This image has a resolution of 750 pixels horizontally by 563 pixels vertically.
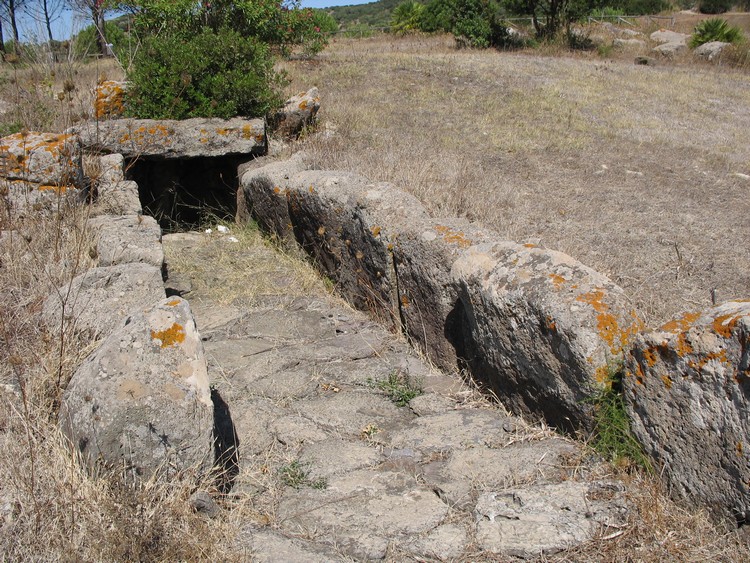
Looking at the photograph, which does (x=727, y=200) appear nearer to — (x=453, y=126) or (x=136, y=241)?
(x=453, y=126)

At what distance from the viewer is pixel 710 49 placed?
1930cm

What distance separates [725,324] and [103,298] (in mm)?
3319

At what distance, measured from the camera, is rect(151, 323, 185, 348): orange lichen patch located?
3004 mm

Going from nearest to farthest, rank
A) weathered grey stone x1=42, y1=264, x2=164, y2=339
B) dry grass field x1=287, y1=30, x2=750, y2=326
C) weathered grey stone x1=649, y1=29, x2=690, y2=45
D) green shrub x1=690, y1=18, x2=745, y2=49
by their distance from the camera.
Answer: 1. weathered grey stone x1=42, y1=264, x2=164, y2=339
2. dry grass field x1=287, y1=30, x2=750, y2=326
3. green shrub x1=690, y1=18, x2=745, y2=49
4. weathered grey stone x1=649, y1=29, x2=690, y2=45

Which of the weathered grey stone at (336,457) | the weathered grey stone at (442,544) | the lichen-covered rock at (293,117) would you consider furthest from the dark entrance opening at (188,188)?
the weathered grey stone at (442,544)

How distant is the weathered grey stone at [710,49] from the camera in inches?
739

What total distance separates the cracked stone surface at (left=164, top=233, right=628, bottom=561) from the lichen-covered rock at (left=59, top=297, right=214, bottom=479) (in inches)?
15.0

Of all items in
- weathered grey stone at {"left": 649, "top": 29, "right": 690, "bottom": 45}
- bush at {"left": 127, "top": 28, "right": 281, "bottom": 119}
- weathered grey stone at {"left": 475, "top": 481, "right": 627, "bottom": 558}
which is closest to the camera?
weathered grey stone at {"left": 475, "top": 481, "right": 627, "bottom": 558}

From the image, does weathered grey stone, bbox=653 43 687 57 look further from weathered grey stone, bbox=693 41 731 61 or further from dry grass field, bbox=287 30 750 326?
dry grass field, bbox=287 30 750 326

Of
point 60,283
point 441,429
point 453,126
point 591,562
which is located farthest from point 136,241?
point 453,126

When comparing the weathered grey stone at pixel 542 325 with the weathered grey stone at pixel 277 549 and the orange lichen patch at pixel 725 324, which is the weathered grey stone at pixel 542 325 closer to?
the orange lichen patch at pixel 725 324

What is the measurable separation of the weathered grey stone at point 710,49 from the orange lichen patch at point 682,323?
60.1ft

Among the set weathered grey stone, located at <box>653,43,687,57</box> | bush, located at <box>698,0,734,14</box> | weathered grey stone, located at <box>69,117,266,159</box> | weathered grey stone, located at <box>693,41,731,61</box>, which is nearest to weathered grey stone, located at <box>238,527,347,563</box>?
weathered grey stone, located at <box>69,117,266,159</box>

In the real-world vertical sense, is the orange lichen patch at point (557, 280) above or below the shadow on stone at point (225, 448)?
above
